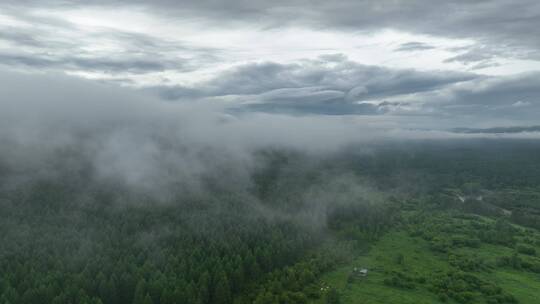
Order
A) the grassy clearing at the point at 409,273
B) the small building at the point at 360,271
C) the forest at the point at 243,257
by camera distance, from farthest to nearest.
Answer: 1. the small building at the point at 360,271
2. the grassy clearing at the point at 409,273
3. the forest at the point at 243,257

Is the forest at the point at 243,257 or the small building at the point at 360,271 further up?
the forest at the point at 243,257

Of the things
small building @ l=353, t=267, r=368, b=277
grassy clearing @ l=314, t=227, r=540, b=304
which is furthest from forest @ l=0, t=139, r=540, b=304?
small building @ l=353, t=267, r=368, b=277

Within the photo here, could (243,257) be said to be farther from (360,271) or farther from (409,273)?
(409,273)

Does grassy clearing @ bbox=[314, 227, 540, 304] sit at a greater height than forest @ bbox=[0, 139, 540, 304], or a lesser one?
lesser

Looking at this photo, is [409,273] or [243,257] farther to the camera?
[409,273]

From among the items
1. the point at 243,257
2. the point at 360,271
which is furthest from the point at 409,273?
the point at 243,257

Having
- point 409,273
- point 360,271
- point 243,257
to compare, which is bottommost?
point 409,273

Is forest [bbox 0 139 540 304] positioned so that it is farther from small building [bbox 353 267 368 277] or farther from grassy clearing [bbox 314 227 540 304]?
small building [bbox 353 267 368 277]

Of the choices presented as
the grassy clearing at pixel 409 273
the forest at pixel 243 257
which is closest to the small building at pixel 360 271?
the forest at pixel 243 257

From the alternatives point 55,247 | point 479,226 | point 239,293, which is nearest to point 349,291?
point 239,293

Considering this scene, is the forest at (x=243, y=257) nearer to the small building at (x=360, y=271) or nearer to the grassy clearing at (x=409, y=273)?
the grassy clearing at (x=409, y=273)

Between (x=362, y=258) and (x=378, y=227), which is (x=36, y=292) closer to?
(x=362, y=258)
